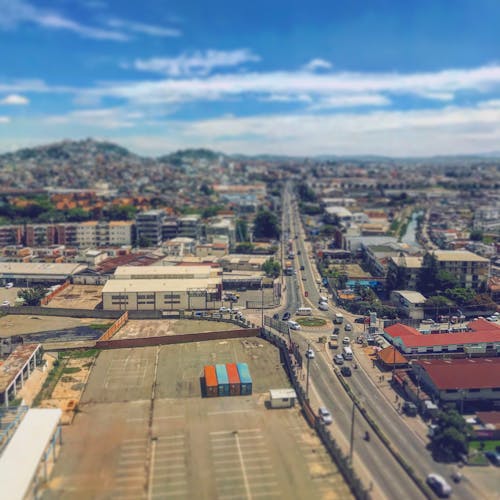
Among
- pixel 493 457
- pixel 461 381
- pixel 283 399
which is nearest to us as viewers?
Answer: pixel 493 457

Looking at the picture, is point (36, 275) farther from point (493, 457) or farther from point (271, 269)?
point (493, 457)

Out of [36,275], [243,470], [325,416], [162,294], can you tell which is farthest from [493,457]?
[36,275]

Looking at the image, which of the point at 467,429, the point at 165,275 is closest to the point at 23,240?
the point at 165,275

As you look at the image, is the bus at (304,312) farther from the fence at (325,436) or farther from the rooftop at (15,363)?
the rooftop at (15,363)

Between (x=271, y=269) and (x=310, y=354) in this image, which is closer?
(x=310, y=354)

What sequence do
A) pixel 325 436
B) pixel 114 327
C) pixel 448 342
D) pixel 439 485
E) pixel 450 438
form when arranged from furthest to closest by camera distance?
pixel 114 327 → pixel 448 342 → pixel 325 436 → pixel 450 438 → pixel 439 485

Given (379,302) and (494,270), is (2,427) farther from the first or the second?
(494,270)
